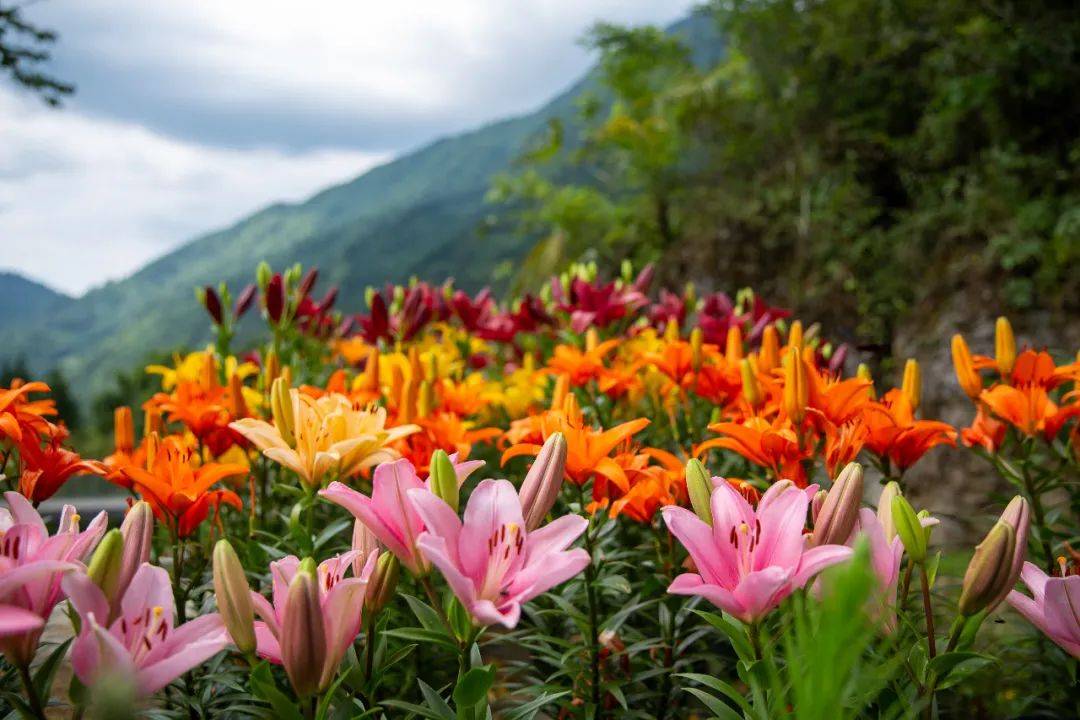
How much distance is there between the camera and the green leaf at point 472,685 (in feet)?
2.03

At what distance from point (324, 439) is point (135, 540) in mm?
392

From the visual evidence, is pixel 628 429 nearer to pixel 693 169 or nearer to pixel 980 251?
pixel 980 251

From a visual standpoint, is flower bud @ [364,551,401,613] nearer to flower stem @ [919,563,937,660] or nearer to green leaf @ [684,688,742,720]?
green leaf @ [684,688,742,720]

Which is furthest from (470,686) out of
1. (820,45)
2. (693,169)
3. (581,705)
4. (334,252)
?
(334,252)

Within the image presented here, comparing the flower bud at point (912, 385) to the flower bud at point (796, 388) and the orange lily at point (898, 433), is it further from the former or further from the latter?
the flower bud at point (796, 388)

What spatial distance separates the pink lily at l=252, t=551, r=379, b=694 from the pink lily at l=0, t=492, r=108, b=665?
0.51 ft

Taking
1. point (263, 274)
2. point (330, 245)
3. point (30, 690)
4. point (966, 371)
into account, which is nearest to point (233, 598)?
point (30, 690)

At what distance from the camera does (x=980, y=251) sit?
451 cm

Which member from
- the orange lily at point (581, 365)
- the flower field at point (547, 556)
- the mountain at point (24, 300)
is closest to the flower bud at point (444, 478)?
the flower field at point (547, 556)

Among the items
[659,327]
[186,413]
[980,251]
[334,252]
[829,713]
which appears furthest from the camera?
[334,252]

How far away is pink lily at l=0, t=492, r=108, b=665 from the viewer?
565 millimetres

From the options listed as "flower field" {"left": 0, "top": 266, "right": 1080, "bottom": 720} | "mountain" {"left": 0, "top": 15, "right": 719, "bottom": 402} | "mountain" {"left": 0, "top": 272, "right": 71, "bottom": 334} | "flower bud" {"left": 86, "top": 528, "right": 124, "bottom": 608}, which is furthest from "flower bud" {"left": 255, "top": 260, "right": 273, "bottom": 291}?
"mountain" {"left": 0, "top": 272, "right": 71, "bottom": 334}

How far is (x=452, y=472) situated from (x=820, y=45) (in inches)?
259

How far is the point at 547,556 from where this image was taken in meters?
0.65
